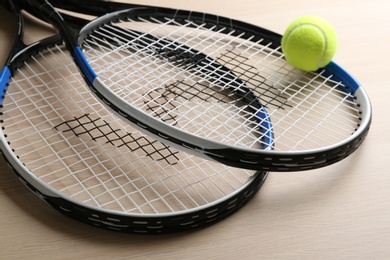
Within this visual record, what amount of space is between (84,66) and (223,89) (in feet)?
0.95

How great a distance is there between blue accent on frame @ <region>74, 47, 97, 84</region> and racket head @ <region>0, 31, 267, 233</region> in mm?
118

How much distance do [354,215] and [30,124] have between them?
0.62m

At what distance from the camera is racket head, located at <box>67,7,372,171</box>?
911 mm

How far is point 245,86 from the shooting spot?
116 centimetres

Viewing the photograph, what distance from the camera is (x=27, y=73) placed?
1.23m

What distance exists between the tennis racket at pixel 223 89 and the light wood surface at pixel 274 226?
0.07 metres

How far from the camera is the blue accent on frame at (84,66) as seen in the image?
1009 millimetres

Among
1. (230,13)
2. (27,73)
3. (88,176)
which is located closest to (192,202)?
(88,176)

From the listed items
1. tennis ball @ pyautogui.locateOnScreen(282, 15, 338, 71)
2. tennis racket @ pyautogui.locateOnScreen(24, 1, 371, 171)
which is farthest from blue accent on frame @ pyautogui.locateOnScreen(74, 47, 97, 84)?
tennis ball @ pyautogui.locateOnScreen(282, 15, 338, 71)

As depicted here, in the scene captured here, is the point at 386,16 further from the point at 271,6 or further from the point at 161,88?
the point at 161,88

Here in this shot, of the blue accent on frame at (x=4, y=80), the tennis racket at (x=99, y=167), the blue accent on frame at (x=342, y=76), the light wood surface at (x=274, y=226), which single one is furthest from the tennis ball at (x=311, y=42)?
the blue accent on frame at (x=4, y=80)

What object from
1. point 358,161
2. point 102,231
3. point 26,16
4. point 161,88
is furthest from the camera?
point 26,16

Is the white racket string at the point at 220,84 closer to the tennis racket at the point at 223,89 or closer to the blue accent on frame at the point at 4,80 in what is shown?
the tennis racket at the point at 223,89

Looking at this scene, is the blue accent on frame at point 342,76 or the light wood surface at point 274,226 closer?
the light wood surface at point 274,226
